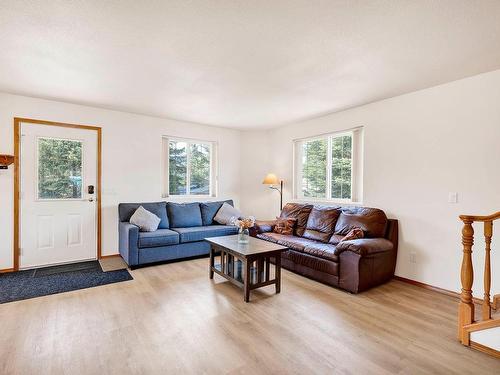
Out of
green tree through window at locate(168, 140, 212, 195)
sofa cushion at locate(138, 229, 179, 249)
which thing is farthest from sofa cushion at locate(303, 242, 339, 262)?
green tree through window at locate(168, 140, 212, 195)

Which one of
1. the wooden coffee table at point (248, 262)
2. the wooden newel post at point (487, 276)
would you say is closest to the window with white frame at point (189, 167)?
the wooden coffee table at point (248, 262)

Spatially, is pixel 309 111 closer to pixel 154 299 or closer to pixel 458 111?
pixel 458 111

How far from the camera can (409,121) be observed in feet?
11.5

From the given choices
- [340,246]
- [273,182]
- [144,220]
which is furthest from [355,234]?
[144,220]

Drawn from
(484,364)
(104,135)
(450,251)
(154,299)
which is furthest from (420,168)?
(104,135)

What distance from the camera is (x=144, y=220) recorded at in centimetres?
421

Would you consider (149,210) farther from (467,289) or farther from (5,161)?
(467,289)

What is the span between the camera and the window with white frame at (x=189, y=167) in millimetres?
5172

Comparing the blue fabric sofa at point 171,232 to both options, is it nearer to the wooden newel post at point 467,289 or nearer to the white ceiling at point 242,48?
the white ceiling at point 242,48

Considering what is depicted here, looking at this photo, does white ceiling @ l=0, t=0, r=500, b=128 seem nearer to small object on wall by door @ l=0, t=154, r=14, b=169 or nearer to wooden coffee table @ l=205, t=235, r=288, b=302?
small object on wall by door @ l=0, t=154, r=14, b=169

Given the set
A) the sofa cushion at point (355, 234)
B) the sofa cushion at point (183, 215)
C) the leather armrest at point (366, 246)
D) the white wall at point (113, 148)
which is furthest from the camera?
the sofa cushion at point (183, 215)

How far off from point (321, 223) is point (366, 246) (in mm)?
1098

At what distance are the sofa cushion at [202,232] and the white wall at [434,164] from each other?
2396 mm

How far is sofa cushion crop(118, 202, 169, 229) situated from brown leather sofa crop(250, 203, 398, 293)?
1.54m
